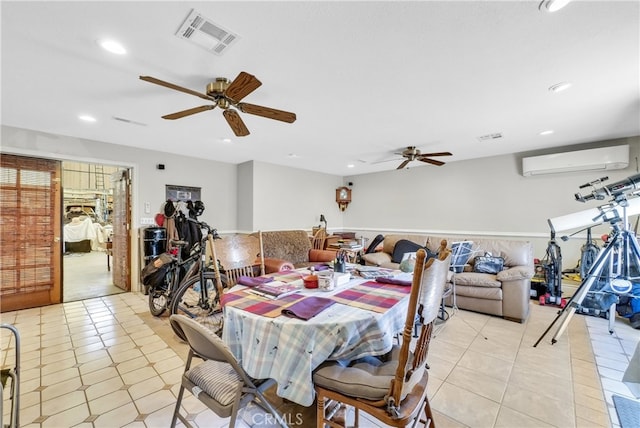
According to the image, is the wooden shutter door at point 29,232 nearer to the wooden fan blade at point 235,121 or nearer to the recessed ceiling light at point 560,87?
the wooden fan blade at point 235,121

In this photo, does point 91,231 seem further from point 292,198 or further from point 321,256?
point 321,256

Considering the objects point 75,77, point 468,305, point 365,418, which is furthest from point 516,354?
point 75,77

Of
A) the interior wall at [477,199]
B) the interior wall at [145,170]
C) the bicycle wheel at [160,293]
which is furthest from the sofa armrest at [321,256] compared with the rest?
the interior wall at [477,199]

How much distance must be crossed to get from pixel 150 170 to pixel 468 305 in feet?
17.8

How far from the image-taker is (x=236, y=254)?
92.7 inches

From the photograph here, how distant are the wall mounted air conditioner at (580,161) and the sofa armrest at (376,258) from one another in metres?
2.88

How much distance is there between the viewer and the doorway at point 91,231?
15.4ft

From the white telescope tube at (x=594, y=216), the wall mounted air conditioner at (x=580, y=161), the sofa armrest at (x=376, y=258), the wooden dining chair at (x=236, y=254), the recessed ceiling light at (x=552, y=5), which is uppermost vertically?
the recessed ceiling light at (x=552, y=5)

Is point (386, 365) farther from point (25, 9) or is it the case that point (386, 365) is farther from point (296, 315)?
point (25, 9)

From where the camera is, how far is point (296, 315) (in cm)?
133

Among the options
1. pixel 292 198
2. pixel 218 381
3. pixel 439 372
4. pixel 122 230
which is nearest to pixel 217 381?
pixel 218 381

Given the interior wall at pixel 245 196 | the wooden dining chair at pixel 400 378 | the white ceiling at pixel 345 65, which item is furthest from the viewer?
the interior wall at pixel 245 196

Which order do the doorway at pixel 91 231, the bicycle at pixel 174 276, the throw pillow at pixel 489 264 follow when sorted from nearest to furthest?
the bicycle at pixel 174 276 < the throw pillow at pixel 489 264 < the doorway at pixel 91 231

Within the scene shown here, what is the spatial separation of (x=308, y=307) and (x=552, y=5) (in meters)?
2.10
